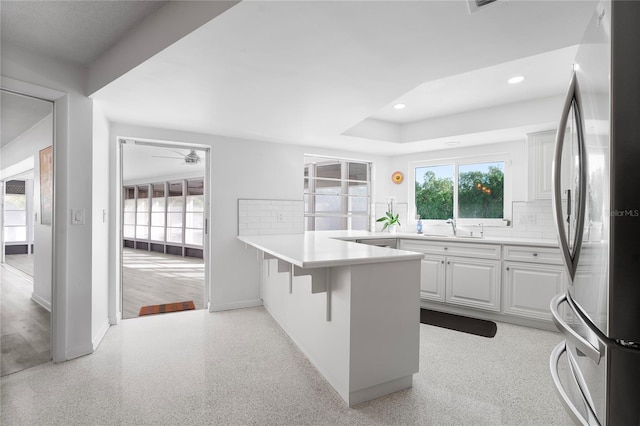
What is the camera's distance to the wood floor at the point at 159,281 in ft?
12.9

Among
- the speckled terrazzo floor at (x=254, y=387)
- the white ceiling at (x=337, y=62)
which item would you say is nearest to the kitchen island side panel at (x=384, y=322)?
the speckled terrazzo floor at (x=254, y=387)

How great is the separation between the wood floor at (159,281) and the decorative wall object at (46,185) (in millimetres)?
1448

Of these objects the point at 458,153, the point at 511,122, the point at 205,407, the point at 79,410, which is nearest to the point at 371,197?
the point at 458,153

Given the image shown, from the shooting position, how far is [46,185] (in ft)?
8.09

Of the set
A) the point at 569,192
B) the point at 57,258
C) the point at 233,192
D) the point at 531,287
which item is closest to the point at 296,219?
the point at 233,192

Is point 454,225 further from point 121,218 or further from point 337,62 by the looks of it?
point 121,218

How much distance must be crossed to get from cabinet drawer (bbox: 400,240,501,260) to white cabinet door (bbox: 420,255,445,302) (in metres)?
0.10

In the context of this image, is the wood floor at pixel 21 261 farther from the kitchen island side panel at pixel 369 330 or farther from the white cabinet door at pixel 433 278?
the white cabinet door at pixel 433 278

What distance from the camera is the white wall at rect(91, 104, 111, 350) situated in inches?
103

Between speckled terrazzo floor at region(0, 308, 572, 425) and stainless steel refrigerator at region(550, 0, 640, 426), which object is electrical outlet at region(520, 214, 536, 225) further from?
stainless steel refrigerator at region(550, 0, 640, 426)

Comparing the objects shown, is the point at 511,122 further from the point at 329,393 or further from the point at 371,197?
the point at 329,393

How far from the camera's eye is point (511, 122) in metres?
3.38

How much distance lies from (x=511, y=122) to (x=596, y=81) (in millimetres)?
2977

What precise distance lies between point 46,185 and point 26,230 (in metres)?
0.38
